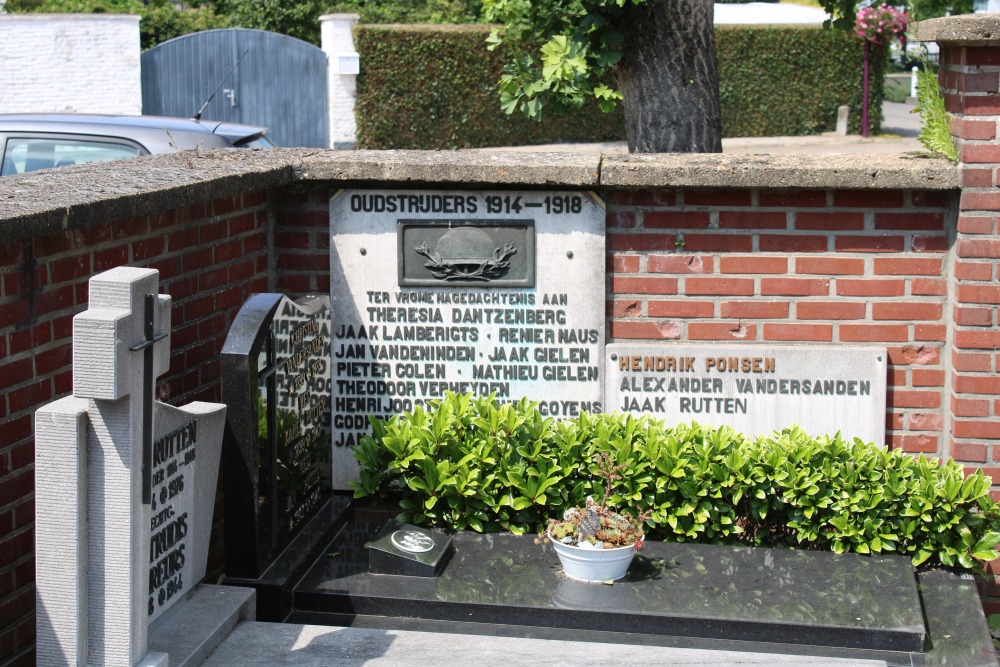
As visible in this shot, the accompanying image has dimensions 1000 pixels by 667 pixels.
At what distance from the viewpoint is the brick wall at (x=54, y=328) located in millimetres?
3242

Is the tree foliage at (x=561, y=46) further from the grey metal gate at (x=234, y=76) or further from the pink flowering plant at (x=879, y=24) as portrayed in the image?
the pink flowering plant at (x=879, y=24)

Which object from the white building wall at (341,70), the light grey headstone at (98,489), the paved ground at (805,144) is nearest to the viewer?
the light grey headstone at (98,489)

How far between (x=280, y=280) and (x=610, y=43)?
123 inches

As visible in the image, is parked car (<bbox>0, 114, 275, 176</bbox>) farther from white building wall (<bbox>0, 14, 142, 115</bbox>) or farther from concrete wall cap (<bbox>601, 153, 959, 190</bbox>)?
white building wall (<bbox>0, 14, 142, 115</bbox>)

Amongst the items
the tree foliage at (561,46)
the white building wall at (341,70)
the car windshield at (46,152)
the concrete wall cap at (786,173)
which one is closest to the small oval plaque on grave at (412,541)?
the concrete wall cap at (786,173)

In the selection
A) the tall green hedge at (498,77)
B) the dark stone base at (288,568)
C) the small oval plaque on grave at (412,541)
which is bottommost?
the dark stone base at (288,568)

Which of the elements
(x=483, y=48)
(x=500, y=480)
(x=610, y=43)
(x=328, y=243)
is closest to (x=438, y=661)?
(x=500, y=480)

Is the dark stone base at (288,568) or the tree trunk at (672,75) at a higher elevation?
the tree trunk at (672,75)

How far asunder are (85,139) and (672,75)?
383 centimetres

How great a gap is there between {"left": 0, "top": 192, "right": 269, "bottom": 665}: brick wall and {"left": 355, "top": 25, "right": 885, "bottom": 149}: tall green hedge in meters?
17.8

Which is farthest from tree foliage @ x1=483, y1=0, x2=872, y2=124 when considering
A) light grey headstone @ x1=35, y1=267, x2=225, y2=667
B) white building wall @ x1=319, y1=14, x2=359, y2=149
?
white building wall @ x1=319, y1=14, x2=359, y2=149

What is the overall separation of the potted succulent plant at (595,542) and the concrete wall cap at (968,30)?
78.8 inches

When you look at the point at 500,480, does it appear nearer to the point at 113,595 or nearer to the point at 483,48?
the point at 113,595

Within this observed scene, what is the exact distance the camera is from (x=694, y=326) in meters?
4.77
